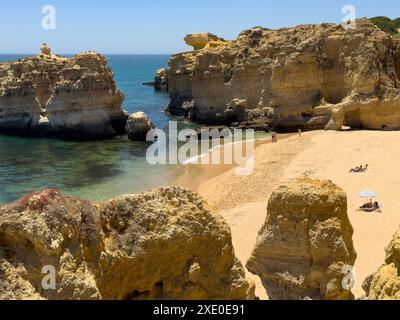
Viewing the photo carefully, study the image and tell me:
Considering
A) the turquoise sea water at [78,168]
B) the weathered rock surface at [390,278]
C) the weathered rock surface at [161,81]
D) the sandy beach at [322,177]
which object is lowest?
the turquoise sea water at [78,168]

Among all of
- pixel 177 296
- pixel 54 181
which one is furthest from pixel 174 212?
pixel 54 181

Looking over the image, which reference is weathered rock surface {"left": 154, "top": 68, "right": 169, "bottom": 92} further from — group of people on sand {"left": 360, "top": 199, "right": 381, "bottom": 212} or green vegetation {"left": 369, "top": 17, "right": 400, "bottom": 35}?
group of people on sand {"left": 360, "top": 199, "right": 381, "bottom": 212}

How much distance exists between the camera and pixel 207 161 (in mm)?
33719

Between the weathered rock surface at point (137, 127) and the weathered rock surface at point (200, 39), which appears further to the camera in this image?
the weathered rock surface at point (200, 39)

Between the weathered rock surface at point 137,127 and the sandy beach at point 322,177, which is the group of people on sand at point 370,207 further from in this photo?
the weathered rock surface at point 137,127

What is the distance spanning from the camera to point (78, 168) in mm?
34594

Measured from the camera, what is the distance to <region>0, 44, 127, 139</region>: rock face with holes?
146 feet

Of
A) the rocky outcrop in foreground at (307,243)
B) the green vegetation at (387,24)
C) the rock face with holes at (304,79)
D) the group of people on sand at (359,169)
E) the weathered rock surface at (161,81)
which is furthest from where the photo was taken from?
the weathered rock surface at (161,81)

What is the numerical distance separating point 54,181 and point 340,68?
947 inches

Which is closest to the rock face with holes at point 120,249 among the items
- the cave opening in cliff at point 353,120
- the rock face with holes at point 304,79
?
the rock face with holes at point 304,79

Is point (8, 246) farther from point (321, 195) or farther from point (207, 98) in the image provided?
point (207, 98)

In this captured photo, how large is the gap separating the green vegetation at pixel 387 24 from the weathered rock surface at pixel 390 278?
7117cm

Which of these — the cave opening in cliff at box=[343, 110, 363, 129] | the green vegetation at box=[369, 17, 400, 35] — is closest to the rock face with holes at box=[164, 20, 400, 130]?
the cave opening in cliff at box=[343, 110, 363, 129]

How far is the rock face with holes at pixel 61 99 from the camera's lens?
44.4 m
